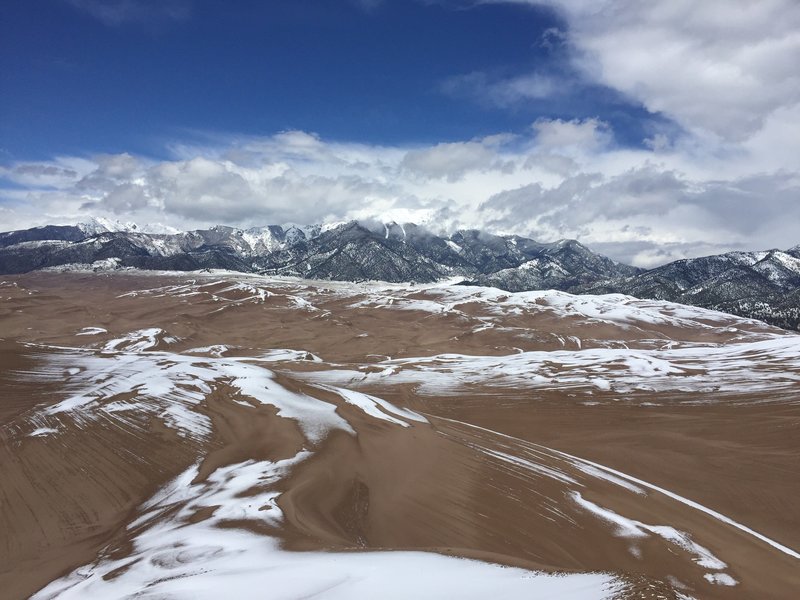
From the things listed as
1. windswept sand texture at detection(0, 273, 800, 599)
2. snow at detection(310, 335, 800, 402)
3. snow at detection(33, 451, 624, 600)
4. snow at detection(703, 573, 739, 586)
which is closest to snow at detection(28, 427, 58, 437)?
windswept sand texture at detection(0, 273, 800, 599)

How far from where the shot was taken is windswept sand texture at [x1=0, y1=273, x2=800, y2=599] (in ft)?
29.2

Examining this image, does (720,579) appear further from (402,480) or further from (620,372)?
(620,372)

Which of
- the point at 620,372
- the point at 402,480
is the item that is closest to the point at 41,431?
the point at 402,480

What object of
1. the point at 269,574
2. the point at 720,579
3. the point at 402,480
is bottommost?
the point at 720,579

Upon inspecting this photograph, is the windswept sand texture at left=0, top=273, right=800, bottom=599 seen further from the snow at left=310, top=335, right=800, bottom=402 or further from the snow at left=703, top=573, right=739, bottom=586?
the snow at left=310, top=335, right=800, bottom=402

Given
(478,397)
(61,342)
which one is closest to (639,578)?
(478,397)

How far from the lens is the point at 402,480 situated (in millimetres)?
15289

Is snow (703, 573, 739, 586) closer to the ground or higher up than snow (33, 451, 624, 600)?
closer to the ground

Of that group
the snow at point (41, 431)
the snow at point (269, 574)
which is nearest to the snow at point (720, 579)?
the snow at point (269, 574)

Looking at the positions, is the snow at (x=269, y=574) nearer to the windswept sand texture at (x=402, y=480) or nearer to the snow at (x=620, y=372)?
the windswept sand texture at (x=402, y=480)

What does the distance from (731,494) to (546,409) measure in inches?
463

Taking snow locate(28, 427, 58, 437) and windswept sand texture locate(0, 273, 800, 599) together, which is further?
snow locate(28, 427, 58, 437)

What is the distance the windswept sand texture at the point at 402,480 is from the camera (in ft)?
29.2

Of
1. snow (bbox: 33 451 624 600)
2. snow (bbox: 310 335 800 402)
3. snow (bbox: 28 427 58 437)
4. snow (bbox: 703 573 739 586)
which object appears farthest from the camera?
snow (bbox: 310 335 800 402)
